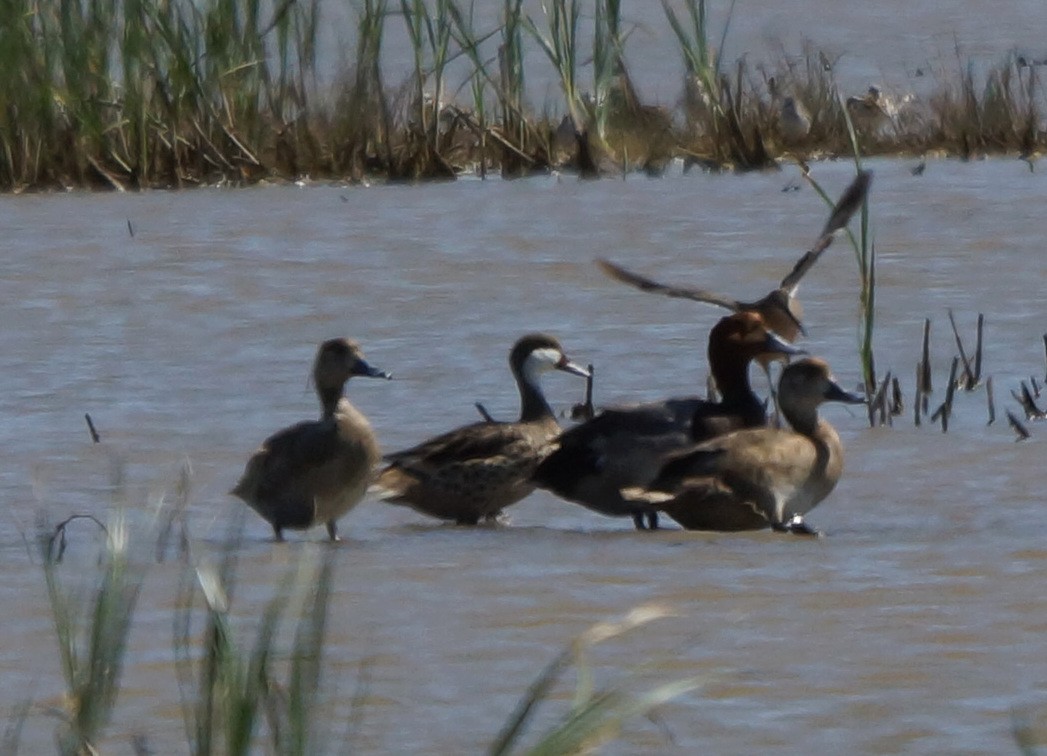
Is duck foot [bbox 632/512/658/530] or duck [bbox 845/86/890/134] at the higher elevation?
duck [bbox 845/86/890/134]

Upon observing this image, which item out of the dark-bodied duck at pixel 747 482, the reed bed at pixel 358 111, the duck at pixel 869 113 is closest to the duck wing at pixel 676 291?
the dark-bodied duck at pixel 747 482

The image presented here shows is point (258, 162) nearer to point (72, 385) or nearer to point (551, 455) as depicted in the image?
point (72, 385)

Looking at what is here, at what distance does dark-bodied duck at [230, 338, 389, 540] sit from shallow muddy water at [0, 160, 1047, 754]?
0.10 metres

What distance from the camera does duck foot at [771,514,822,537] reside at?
5.85 meters

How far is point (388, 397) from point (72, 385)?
0.98 meters

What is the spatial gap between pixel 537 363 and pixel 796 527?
1.40 m

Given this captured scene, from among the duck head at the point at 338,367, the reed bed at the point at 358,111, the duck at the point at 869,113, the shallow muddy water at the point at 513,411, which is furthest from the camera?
the duck at the point at 869,113

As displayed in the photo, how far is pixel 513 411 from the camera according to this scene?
25.7 feet

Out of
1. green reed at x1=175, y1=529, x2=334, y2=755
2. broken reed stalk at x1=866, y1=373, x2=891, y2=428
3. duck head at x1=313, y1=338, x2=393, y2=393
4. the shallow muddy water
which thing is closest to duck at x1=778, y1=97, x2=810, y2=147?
the shallow muddy water

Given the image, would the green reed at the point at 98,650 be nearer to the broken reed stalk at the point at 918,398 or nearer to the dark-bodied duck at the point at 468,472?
the dark-bodied duck at the point at 468,472

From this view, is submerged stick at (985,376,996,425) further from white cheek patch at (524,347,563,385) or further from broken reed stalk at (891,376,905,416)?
white cheek patch at (524,347,563,385)

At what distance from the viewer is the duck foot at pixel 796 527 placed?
5852mm

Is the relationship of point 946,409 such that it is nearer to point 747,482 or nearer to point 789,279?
point 789,279

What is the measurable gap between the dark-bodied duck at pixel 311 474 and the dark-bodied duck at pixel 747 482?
2.15ft
